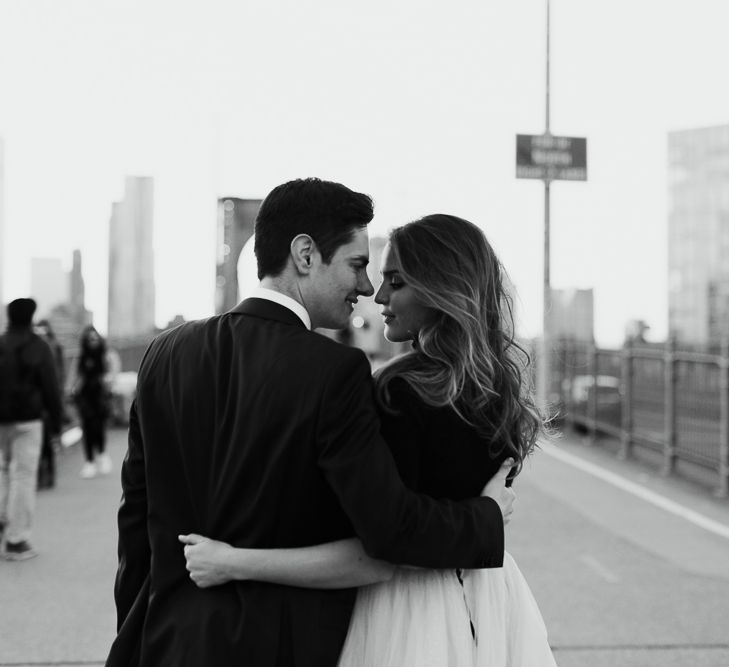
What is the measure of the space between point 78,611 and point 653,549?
4128 mm

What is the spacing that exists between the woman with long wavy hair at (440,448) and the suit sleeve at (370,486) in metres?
0.13

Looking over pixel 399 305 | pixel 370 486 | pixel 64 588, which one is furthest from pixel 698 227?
pixel 370 486

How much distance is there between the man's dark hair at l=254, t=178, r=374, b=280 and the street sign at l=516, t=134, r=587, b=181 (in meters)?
11.3

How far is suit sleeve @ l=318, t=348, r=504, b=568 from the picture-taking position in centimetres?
189

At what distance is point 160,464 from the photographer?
6.94ft

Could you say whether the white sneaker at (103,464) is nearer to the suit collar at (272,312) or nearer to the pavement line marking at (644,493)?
the pavement line marking at (644,493)

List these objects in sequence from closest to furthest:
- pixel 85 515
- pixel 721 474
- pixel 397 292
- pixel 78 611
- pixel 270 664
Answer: pixel 270 664, pixel 397 292, pixel 78 611, pixel 85 515, pixel 721 474

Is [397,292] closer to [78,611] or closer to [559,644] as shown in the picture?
[559,644]

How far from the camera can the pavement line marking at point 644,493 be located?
8.32 metres

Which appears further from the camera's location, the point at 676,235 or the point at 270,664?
the point at 676,235

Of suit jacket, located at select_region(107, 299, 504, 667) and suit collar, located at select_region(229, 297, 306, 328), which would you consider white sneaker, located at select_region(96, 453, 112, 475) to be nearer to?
suit jacket, located at select_region(107, 299, 504, 667)

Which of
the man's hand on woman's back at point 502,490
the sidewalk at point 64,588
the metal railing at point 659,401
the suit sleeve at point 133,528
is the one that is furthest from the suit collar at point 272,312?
the metal railing at point 659,401

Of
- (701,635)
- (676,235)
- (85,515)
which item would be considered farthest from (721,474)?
(676,235)

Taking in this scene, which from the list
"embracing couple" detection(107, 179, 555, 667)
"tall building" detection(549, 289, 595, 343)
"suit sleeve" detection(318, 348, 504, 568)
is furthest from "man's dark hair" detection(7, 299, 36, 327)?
"tall building" detection(549, 289, 595, 343)
